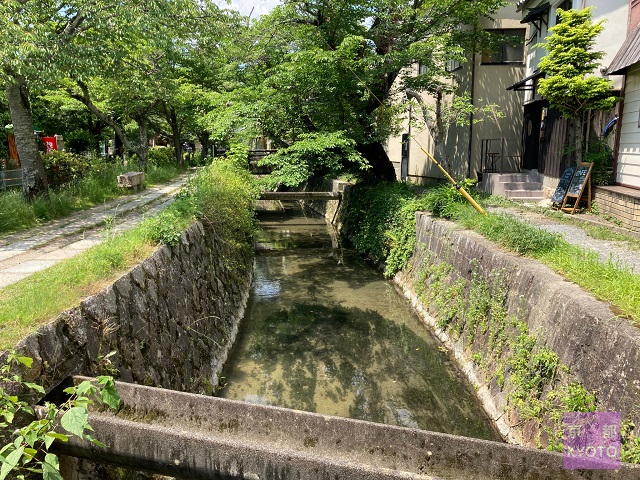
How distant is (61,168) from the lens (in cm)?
1608

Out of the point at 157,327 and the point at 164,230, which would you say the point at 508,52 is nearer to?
the point at 164,230

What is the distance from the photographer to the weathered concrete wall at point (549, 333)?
463 centimetres

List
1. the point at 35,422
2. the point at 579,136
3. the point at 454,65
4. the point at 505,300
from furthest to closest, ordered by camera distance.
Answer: the point at 454,65 → the point at 579,136 → the point at 505,300 → the point at 35,422

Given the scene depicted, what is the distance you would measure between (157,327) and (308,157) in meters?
9.58

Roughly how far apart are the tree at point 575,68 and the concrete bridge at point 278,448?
10.9 m

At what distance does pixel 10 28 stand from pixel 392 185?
12649 mm

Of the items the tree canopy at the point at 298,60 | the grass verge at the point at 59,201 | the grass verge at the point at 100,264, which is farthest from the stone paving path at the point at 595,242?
the grass verge at the point at 59,201

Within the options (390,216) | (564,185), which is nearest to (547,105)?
(564,185)

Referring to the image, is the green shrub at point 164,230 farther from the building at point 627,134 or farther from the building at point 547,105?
the building at point 547,105

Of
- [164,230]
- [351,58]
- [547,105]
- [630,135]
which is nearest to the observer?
[164,230]

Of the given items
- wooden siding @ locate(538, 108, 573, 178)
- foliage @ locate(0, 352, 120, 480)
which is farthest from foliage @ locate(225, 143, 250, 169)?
foliage @ locate(0, 352, 120, 480)

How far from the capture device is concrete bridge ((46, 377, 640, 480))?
3688 millimetres

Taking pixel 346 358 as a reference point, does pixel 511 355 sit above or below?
above

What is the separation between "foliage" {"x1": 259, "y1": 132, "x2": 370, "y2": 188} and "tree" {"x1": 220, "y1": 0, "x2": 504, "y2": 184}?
18.1 inches
